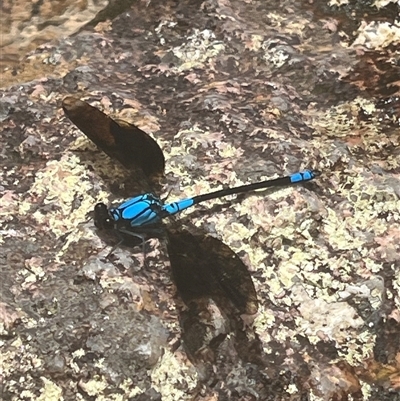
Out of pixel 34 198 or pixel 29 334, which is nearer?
pixel 29 334

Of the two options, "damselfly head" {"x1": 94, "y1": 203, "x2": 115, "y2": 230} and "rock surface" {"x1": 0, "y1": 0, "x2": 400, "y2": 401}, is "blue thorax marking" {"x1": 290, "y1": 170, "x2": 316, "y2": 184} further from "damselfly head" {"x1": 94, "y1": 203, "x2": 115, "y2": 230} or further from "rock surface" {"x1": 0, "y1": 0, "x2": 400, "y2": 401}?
"damselfly head" {"x1": 94, "y1": 203, "x2": 115, "y2": 230}

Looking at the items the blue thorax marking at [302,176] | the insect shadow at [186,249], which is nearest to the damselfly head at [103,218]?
the insect shadow at [186,249]

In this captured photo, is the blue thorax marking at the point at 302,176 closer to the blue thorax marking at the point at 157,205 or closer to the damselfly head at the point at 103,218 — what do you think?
the blue thorax marking at the point at 157,205

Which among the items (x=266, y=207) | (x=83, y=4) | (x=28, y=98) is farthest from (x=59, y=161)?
(x=83, y=4)

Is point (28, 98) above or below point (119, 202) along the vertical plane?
above

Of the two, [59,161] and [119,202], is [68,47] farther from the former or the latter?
[119,202]

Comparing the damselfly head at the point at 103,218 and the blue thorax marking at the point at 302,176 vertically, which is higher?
the damselfly head at the point at 103,218

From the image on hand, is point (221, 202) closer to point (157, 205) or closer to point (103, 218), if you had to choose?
point (157, 205)

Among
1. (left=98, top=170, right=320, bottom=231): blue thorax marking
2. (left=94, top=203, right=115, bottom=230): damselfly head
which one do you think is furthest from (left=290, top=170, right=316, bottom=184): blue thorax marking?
(left=94, top=203, right=115, bottom=230): damselfly head

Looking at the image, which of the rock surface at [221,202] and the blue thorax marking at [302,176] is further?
the blue thorax marking at [302,176]

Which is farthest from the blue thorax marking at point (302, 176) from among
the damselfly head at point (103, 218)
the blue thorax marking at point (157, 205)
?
the damselfly head at point (103, 218)

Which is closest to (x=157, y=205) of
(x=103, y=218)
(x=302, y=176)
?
(x=103, y=218)
